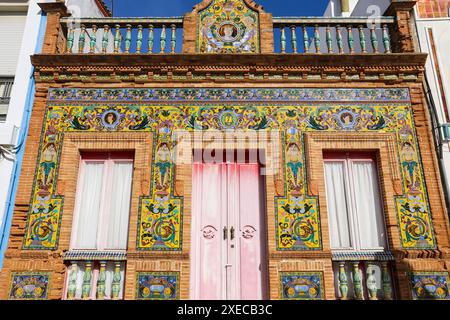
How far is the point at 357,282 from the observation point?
680 centimetres

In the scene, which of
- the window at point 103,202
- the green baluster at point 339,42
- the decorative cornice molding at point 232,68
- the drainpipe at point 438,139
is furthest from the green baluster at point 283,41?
the window at point 103,202

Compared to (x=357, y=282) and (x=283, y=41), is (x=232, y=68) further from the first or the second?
(x=357, y=282)

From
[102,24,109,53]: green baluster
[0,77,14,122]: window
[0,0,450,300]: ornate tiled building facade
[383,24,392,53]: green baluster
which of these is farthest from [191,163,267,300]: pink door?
[0,77,14,122]: window

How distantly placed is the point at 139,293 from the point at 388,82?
18.2 feet

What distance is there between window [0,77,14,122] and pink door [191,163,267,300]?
3.63 metres

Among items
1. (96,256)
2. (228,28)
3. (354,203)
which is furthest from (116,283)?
(228,28)

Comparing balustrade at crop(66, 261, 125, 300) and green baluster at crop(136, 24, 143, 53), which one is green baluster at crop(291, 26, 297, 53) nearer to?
green baluster at crop(136, 24, 143, 53)

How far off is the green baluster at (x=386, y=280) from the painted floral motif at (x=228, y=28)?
14.2 ft

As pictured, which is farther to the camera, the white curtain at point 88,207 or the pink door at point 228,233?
the white curtain at point 88,207

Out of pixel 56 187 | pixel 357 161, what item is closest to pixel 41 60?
pixel 56 187

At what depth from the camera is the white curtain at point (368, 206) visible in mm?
7195

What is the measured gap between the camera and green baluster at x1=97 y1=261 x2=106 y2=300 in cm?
679

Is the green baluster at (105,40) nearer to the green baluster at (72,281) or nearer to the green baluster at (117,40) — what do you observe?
A: the green baluster at (117,40)

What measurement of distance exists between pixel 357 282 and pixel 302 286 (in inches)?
33.9
